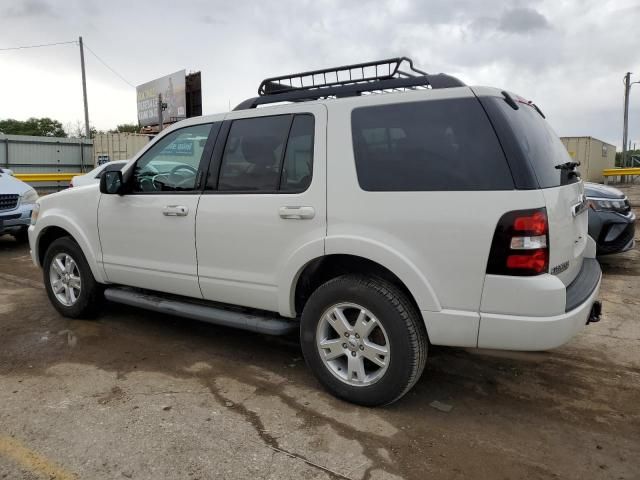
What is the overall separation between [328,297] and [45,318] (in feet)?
11.1

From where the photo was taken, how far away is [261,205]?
340 cm

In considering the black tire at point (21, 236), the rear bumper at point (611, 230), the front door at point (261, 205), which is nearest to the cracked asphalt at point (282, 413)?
the front door at point (261, 205)

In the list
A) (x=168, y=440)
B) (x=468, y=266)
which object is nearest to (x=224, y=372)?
(x=168, y=440)

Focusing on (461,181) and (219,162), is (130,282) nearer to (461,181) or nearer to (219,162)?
(219,162)

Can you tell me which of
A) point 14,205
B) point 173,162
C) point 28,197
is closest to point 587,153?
point 28,197

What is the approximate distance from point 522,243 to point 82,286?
3.89 m

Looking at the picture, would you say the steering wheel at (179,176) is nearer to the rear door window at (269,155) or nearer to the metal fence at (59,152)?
the rear door window at (269,155)

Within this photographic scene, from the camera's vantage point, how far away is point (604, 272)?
6.66 m

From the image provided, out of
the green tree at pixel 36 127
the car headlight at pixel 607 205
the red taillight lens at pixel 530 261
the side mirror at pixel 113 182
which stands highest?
the green tree at pixel 36 127

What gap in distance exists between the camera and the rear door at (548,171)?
2656 millimetres

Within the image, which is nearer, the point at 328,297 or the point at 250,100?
the point at 328,297

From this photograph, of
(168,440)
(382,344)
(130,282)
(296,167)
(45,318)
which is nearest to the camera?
(168,440)

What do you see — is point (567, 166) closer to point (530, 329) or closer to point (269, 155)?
point (530, 329)

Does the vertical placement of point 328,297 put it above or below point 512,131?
below
